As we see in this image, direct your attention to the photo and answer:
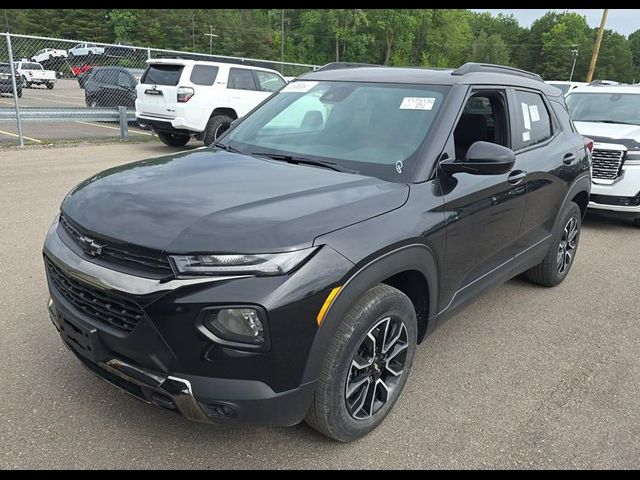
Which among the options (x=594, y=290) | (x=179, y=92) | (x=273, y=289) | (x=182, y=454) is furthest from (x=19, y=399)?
(x=179, y=92)

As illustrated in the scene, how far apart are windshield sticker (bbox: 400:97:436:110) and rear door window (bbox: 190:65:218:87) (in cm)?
888

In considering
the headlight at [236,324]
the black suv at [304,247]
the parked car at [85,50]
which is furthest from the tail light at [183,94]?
the headlight at [236,324]

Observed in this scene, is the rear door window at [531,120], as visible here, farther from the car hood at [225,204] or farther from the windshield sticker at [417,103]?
the car hood at [225,204]

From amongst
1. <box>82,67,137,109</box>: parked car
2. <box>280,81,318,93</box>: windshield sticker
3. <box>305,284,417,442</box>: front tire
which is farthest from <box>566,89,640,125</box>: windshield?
<box>82,67,137,109</box>: parked car

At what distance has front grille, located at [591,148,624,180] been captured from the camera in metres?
6.82

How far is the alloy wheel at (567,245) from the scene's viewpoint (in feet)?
15.5

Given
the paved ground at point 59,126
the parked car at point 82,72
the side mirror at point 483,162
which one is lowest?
the paved ground at point 59,126

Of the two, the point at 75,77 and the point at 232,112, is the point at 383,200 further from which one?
the point at 75,77

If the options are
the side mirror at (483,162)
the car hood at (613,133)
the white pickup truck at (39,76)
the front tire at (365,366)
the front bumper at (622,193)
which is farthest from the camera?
the white pickup truck at (39,76)

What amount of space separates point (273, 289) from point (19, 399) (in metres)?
1.75

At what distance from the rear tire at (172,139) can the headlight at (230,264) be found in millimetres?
10779

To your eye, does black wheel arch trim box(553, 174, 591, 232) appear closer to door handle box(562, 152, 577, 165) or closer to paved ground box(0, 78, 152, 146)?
door handle box(562, 152, 577, 165)

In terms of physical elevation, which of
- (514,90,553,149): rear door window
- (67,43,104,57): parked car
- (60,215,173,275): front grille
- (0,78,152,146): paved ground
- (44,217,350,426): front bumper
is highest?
(67,43,104,57): parked car

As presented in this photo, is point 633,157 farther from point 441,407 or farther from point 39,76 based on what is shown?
point 39,76
